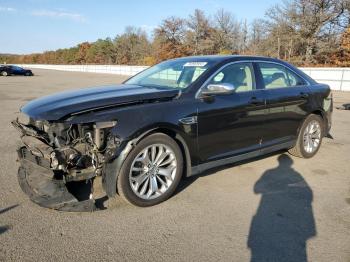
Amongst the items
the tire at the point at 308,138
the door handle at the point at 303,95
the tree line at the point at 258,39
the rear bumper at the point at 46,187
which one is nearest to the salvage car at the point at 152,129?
the rear bumper at the point at 46,187

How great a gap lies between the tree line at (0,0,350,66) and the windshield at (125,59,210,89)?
1295 inches

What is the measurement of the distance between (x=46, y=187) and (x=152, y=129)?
51.3 inches

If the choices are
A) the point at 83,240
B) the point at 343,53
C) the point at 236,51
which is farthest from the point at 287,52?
the point at 83,240

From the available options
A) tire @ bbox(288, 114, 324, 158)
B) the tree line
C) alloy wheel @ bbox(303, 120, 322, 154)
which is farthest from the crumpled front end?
the tree line

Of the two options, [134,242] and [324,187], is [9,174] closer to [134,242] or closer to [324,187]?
[134,242]

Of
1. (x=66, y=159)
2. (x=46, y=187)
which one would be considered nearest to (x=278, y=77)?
(x=66, y=159)

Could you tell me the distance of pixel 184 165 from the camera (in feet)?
14.6

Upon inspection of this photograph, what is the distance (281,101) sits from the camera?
5512 millimetres

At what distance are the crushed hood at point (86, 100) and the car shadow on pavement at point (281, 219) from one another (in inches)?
68.2

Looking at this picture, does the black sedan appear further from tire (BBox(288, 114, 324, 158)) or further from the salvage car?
tire (BBox(288, 114, 324, 158))

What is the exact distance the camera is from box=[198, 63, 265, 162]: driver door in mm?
4504

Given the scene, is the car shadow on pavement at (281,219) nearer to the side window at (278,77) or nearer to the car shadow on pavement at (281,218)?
the car shadow on pavement at (281,218)

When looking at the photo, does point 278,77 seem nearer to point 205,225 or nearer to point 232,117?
point 232,117

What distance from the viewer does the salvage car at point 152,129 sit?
148 inches
